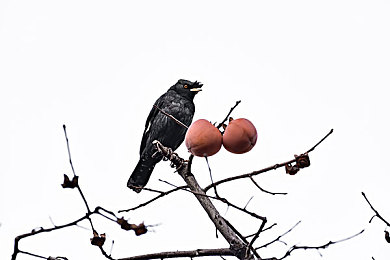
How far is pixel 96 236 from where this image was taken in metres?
2.92

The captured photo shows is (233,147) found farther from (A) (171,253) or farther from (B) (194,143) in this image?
(A) (171,253)

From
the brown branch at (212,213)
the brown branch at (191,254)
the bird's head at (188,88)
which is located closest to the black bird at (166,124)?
the bird's head at (188,88)

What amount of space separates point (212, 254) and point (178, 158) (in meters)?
0.81

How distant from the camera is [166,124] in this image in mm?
7262

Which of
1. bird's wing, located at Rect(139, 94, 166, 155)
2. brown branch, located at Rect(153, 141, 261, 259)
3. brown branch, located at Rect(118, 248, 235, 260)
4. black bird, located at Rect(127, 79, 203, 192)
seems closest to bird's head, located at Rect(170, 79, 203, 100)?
black bird, located at Rect(127, 79, 203, 192)

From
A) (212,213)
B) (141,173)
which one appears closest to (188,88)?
(141,173)

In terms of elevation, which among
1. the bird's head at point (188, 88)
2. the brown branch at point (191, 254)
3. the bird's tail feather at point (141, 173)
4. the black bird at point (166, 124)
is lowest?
the brown branch at point (191, 254)

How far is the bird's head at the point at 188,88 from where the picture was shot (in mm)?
7504

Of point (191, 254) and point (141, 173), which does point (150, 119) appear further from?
point (191, 254)

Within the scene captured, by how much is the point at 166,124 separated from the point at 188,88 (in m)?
0.70

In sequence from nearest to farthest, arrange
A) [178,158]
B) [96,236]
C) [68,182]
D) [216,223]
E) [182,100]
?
[68,182]
[96,236]
[216,223]
[178,158]
[182,100]

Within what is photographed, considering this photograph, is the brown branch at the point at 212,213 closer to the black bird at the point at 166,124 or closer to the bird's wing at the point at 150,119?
the black bird at the point at 166,124

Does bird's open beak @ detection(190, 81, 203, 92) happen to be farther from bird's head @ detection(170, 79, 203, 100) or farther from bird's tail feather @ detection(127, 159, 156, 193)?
bird's tail feather @ detection(127, 159, 156, 193)

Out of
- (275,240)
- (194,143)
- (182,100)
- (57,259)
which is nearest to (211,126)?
(194,143)
